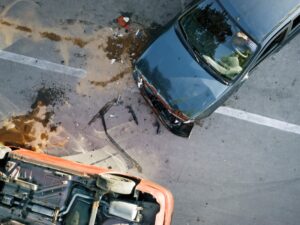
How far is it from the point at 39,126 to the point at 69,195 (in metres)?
1.68

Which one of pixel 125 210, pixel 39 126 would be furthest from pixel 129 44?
pixel 125 210

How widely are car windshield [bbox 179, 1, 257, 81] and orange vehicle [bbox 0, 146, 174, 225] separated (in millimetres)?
1887

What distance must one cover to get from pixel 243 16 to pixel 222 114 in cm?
172

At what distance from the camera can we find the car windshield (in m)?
6.50

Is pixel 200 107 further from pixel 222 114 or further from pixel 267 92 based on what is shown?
pixel 267 92

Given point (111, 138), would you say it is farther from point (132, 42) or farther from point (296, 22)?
point (296, 22)

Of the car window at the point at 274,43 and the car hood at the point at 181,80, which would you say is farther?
the car hood at the point at 181,80

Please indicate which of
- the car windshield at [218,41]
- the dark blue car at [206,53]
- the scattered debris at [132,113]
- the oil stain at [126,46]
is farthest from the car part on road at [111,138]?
the car windshield at [218,41]

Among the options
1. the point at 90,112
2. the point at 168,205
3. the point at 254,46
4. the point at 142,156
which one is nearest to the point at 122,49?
the point at 90,112

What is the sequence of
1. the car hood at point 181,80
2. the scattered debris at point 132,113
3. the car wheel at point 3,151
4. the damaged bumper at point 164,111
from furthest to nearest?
1. the scattered debris at point 132,113
2. the damaged bumper at point 164,111
3. the car hood at point 181,80
4. the car wheel at point 3,151

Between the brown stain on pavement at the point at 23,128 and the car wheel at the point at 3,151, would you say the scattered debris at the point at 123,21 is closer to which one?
the brown stain on pavement at the point at 23,128

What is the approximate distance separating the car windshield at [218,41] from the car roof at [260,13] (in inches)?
5.0

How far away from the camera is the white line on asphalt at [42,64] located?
7656 millimetres

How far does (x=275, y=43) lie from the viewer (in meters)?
6.64
